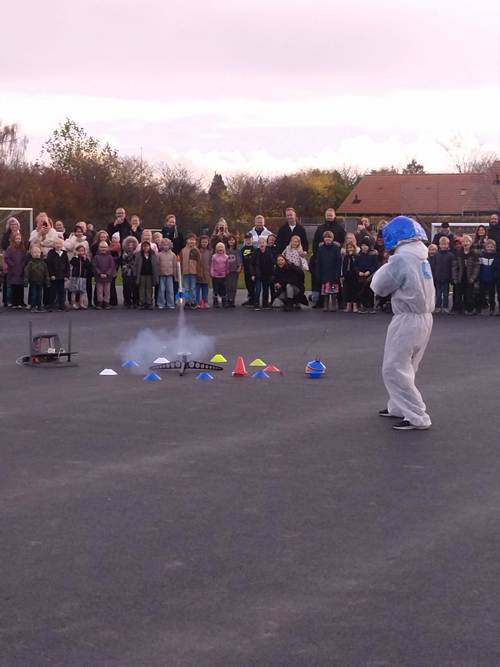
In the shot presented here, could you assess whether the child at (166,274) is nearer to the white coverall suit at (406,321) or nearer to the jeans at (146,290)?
the jeans at (146,290)

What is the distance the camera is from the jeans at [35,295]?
25391 millimetres

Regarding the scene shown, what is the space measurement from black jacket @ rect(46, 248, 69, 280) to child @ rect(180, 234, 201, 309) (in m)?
2.66

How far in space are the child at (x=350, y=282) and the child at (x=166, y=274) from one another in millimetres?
3863

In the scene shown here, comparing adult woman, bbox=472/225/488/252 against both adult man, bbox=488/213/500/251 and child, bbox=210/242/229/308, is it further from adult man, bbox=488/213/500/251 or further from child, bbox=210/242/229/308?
child, bbox=210/242/229/308

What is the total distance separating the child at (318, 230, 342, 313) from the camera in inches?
1006

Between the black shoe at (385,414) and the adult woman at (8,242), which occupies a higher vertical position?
the adult woman at (8,242)

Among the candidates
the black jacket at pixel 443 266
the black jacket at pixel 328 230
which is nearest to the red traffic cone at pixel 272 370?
the black jacket at pixel 443 266

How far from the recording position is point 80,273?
1016 inches

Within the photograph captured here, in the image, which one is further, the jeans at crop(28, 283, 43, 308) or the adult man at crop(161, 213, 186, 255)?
the adult man at crop(161, 213, 186, 255)

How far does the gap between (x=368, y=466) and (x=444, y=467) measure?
0.60m

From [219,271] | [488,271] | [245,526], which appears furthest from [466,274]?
[245,526]

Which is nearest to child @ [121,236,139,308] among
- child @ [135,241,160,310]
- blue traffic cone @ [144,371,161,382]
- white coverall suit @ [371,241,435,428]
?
child @ [135,241,160,310]

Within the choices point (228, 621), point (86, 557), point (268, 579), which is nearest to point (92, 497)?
point (86, 557)

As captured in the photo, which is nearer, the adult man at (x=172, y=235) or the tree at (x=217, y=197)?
the adult man at (x=172, y=235)
